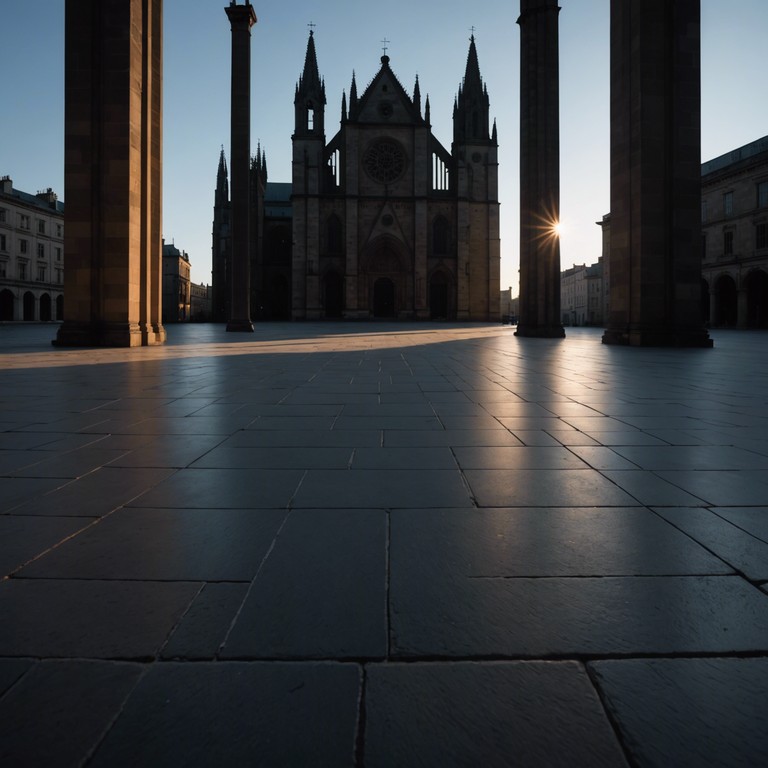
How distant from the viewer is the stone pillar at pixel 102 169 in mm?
12828

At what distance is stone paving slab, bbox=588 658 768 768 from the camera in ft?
3.50

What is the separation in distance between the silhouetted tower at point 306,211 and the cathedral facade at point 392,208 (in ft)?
0.29

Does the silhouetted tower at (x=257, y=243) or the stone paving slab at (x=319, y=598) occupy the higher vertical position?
the silhouetted tower at (x=257, y=243)

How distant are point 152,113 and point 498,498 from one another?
14923mm

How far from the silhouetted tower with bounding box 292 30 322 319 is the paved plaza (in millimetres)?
48093

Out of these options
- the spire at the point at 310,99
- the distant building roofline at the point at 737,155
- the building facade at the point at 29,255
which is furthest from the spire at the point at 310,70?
the distant building roofline at the point at 737,155

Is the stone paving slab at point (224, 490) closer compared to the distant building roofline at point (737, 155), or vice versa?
the stone paving slab at point (224, 490)

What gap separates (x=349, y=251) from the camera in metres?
51.4

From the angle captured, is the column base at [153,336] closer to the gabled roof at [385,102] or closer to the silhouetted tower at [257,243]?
the silhouetted tower at [257,243]

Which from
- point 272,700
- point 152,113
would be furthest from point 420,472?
point 152,113

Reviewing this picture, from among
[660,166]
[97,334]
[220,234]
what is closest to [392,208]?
[220,234]

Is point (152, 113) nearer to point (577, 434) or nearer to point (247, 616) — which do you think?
point (577, 434)

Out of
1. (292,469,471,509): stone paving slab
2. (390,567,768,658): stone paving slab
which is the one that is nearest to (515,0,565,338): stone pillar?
(292,469,471,509): stone paving slab

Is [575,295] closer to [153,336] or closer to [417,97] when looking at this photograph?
[417,97]
